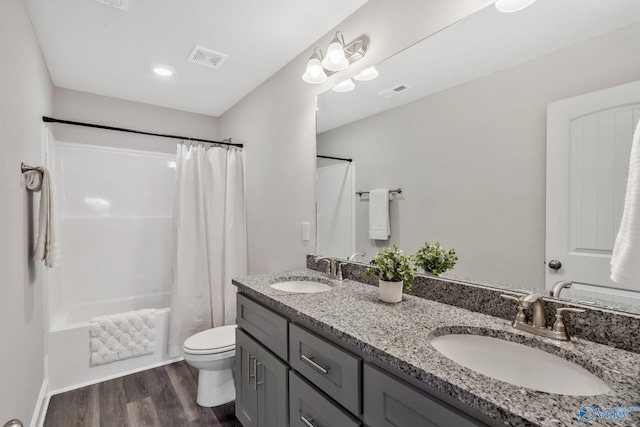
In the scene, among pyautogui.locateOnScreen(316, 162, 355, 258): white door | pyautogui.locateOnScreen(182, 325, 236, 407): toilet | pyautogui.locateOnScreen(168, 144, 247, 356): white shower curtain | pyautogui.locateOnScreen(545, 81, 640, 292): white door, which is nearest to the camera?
pyautogui.locateOnScreen(545, 81, 640, 292): white door

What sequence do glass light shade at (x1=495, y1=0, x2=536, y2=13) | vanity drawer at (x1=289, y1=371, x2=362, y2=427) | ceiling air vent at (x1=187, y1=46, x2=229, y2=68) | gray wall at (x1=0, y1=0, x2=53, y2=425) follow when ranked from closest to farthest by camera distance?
vanity drawer at (x1=289, y1=371, x2=362, y2=427)
glass light shade at (x1=495, y1=0, x2=536, y2=13)
gray wall at (x1=0, y1=0, x2=53, y2=425)
ceiling air vent at (x1=187, y1=46, x2=229, y2=68)

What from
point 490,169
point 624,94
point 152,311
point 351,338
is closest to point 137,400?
point 152,311

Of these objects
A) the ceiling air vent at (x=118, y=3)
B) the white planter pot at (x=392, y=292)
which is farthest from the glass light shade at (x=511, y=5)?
the ceiling air vent at (x=118, y=3)

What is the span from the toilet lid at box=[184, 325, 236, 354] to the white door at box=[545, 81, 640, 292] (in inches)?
72.7

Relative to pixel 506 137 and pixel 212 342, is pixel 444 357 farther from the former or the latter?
pixel 212 342

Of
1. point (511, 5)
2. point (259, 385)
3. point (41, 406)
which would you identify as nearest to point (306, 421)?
point (259, 385)

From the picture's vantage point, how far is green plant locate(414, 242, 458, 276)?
1350 millimetres

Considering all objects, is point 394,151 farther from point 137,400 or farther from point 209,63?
point 137,400

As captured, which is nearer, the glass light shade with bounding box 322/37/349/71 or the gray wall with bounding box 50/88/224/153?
the glass light shade with bounding box 322/37/349/71

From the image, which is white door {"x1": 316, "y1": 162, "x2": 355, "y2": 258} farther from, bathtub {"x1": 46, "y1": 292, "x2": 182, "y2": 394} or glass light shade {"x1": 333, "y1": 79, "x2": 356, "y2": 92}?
bathtub {"x1": 46, "y1": 292, "x2": 182, "y2": 394}

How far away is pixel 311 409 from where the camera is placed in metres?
1.16

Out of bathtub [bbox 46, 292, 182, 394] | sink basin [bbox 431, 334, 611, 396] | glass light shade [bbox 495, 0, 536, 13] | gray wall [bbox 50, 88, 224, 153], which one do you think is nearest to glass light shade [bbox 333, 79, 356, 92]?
glass light shade [bbox 495, 0, 536, 13]

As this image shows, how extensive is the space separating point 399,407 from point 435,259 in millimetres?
706

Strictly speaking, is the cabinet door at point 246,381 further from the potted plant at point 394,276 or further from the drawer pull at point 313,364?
the potted plant at point 394,276
